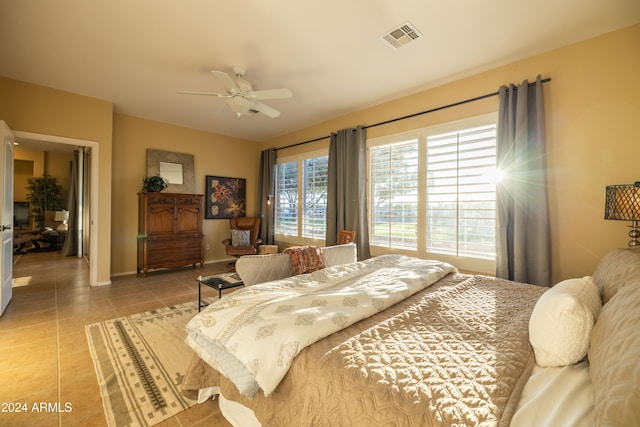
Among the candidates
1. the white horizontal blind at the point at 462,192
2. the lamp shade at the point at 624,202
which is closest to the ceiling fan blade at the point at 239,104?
the white horizontal blind at the point at 462,192

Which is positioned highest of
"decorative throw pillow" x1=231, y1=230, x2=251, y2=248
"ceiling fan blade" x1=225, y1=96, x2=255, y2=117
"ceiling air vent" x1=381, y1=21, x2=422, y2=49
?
"ceiling air vent" x1=381, y1=21, x2=422, y2=49

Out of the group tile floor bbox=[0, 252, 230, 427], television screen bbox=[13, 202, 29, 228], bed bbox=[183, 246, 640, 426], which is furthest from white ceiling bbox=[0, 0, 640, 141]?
television screen bbox=[13, 202, 29, 228]

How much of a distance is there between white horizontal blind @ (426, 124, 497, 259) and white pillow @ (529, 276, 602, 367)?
2134 millimetres

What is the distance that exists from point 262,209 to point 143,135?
2.61 meters

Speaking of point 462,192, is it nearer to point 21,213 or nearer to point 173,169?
point 173,169

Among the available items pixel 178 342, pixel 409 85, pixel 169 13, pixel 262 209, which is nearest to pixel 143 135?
pixel 262 209

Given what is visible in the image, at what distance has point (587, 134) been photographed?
2.57 meters

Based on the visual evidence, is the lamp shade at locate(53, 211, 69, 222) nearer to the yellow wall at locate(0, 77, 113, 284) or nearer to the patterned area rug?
the yellow wall at locate(0, 77, 113, 284)

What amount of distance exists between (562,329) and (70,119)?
220 inches

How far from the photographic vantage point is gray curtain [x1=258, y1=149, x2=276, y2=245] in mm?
5992

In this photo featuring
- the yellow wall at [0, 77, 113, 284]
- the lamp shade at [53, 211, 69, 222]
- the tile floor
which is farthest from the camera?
the lamp shade at [53, 211, 69, 222]

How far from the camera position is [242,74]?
3.18m

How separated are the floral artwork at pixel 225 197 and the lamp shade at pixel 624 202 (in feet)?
19.2

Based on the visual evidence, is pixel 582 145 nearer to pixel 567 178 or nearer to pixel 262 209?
pixel 567 178
